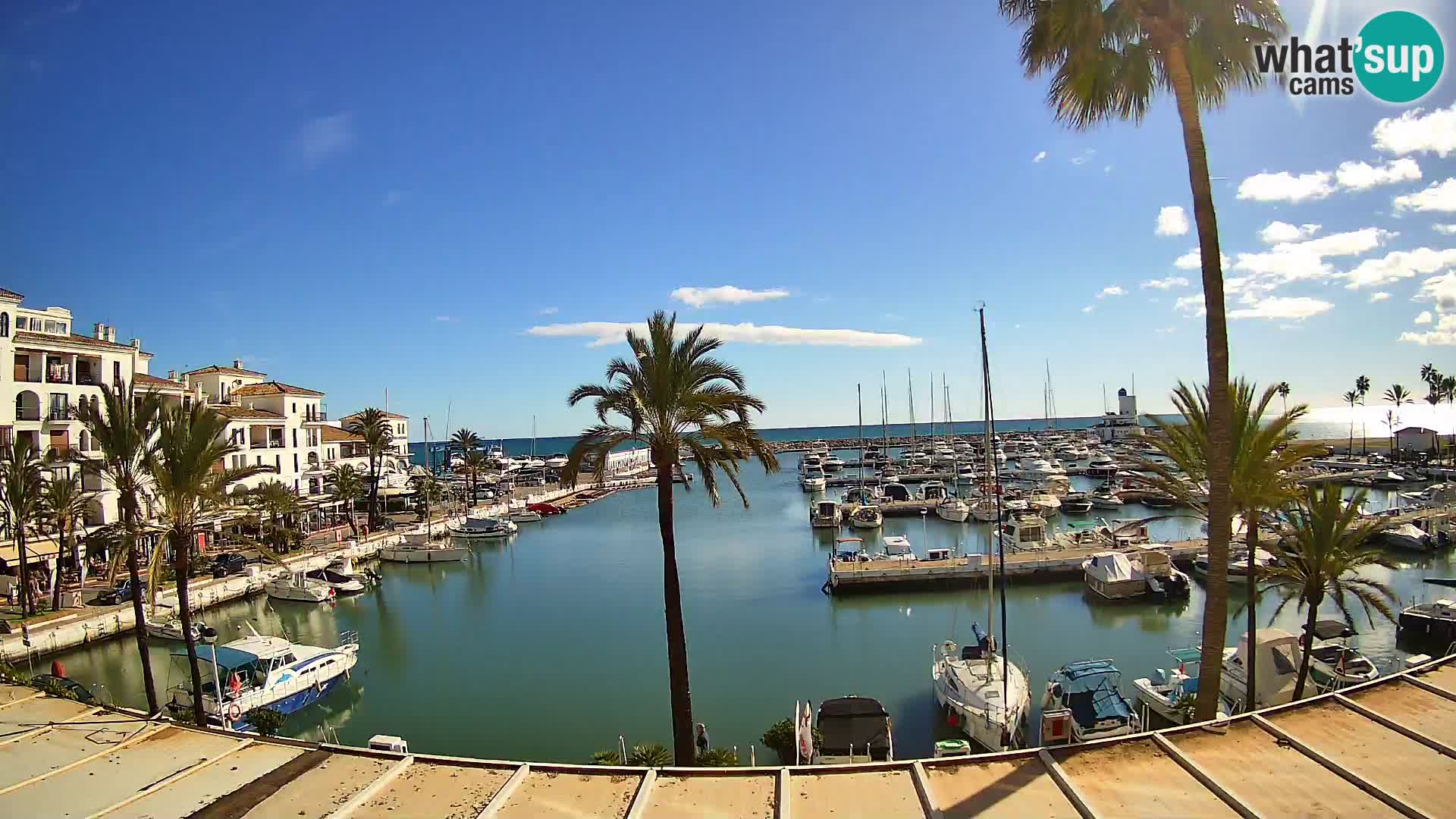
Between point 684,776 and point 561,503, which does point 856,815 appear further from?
point 561,503

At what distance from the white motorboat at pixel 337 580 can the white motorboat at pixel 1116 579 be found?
3970cm

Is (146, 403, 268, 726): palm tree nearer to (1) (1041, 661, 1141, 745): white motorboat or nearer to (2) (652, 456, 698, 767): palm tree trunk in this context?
(2) (652, 456, 698, 767): palm tree trunk

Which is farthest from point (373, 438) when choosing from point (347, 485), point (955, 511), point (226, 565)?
point (955, 511)

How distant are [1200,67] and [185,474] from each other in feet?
71.0

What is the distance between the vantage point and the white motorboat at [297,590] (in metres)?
40.3

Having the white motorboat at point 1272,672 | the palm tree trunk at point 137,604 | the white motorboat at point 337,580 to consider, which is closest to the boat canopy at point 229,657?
the palm tree trunk at point 137,604

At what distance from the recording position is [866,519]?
2480 inches

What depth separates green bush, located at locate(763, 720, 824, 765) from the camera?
17.8 meters

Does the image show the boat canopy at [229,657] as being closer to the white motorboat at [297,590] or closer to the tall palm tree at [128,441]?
the tall palm tree at [128,441]

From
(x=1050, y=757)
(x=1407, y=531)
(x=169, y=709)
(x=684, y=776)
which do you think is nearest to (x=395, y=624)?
(x=169, y=709)

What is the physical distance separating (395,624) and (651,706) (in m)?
19.1

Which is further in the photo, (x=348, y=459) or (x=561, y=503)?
(x=561, y=503)

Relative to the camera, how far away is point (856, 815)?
8.16m

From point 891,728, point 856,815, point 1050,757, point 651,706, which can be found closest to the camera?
point 856,815
